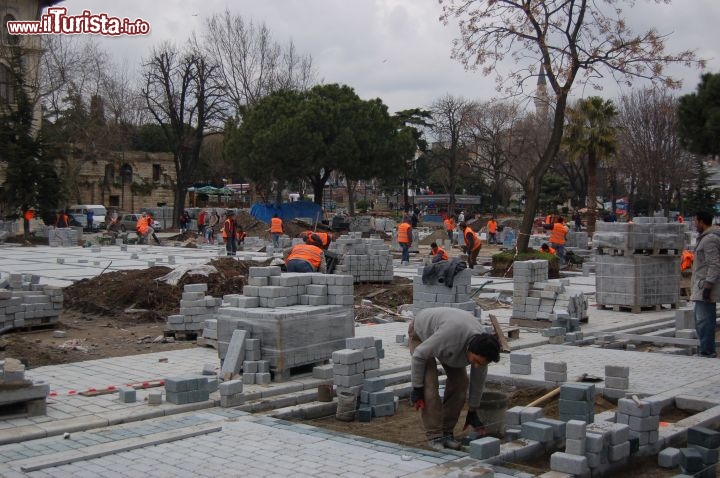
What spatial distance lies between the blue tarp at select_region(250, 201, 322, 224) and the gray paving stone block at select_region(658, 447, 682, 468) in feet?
136

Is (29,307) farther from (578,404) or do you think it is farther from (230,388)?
(578,404)

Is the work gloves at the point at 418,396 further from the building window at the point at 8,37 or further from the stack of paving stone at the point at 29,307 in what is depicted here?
the building window at the point at 8,37

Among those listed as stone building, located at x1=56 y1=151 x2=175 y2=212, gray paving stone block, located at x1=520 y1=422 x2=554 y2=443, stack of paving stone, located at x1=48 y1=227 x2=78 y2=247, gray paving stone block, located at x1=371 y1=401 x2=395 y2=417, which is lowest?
gray paving stone block, located at x1=371 y1=401 x2=395 y2=417

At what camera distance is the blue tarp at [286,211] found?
48.2 m

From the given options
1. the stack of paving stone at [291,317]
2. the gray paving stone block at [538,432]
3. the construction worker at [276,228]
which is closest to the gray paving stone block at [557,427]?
the gray paving stone block at [538,432]

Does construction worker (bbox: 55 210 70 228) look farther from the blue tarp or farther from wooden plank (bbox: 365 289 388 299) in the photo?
wooden plank (bbox: 365 289 388 299)

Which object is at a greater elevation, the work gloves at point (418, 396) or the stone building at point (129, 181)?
the stone building at point (129, 181)

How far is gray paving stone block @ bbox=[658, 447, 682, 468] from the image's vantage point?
6211 millimetres

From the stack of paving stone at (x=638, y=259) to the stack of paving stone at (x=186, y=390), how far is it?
32.2 ft

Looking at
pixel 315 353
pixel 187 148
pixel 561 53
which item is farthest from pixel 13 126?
pixel 315 353

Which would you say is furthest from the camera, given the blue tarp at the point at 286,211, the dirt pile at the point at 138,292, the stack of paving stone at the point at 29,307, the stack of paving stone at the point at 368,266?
the blue tarp at the point at 286,211

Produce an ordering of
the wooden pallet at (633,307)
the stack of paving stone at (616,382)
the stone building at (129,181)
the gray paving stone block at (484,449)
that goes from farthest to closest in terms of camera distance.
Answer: the stone building at (129,181) → the wooden pallet at (633,307) → the stack of paving stone at (616,382) → the gray paving stone block at (484,449)

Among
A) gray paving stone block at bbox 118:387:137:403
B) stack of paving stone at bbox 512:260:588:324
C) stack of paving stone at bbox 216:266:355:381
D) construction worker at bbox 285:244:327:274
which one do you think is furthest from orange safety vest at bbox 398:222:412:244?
gray paving stone block at bbox 118:387:137:403

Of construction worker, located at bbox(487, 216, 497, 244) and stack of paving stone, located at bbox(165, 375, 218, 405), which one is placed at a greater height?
construction worker, located at bbox(487, 216, 497, 244)
